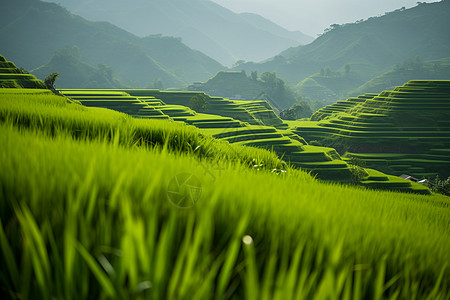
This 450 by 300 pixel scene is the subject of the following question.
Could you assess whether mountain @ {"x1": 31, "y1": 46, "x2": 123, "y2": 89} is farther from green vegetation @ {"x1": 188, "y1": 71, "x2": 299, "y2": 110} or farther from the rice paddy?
the rice paddy

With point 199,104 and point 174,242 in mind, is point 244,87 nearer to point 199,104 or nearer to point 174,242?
point 199,104

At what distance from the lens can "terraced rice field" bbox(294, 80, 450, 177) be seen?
153 feet

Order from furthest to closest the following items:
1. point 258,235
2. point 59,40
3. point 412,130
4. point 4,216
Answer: point 59,40
point 412,130
point 258,235
point 4,216

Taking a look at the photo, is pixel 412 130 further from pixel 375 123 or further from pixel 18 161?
pixel 18 161

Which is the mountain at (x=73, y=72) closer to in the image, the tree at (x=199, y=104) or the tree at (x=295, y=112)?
the tree at (x=295, y=112)

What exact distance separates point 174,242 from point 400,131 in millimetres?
61678

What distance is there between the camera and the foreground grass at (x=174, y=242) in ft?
2.02

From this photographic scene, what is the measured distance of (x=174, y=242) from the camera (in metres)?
0.91

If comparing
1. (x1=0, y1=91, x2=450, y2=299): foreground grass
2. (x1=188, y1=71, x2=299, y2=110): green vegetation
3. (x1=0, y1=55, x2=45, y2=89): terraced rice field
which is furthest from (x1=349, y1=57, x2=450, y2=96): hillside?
(x1=0, y1=91, x2=450, y2=299): foreground grass

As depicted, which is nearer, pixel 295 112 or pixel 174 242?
pixel 174 242

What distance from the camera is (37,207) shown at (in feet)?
2.88

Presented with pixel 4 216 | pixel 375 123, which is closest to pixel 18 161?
pixel 4 216

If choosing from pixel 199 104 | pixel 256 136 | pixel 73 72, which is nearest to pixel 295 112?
pixel 199 104

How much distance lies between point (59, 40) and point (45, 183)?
758ft
